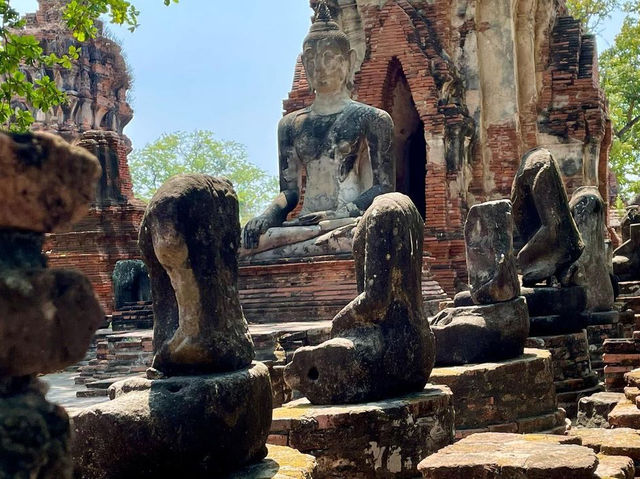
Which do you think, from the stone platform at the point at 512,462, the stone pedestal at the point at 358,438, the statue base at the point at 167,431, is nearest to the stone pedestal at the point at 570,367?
the stone pedestal at the point at 358,438

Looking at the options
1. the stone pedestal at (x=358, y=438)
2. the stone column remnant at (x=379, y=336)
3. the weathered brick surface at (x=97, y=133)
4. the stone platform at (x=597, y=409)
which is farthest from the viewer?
the weathered brick surface at (x=97, y=133)

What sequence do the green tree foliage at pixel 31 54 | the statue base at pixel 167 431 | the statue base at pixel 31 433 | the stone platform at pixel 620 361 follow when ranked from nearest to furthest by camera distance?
the statue base at pixel 31 433 < the statue base at pixel 167 431 < the stone platform at pixel 620 361 < the green tree foliage at pixel 31 54

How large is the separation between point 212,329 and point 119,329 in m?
8.10

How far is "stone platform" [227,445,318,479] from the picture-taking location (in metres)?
3.52

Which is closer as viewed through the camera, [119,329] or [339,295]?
[339,295]

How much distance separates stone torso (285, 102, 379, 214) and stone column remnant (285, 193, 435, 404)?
6263 millimetres

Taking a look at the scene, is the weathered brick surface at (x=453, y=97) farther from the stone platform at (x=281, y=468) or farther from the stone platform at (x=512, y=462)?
the stone platform at (x=281, y=468)

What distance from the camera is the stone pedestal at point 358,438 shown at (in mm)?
4676

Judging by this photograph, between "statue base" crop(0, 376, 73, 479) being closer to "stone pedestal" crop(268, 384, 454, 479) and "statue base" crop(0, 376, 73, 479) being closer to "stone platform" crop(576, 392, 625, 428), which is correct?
"stone pedestal" crop(268, 384, 454, 479)

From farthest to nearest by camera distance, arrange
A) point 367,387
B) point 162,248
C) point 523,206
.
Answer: point 523,206 < point 367,387 < point 162,248

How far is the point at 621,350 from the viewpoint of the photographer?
819 centimetres

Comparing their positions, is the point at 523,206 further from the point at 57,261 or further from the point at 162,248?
the point at 57,261

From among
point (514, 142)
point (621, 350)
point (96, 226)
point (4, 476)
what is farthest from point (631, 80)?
point (4, 476)

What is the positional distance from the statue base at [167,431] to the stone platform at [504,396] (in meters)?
2.80
